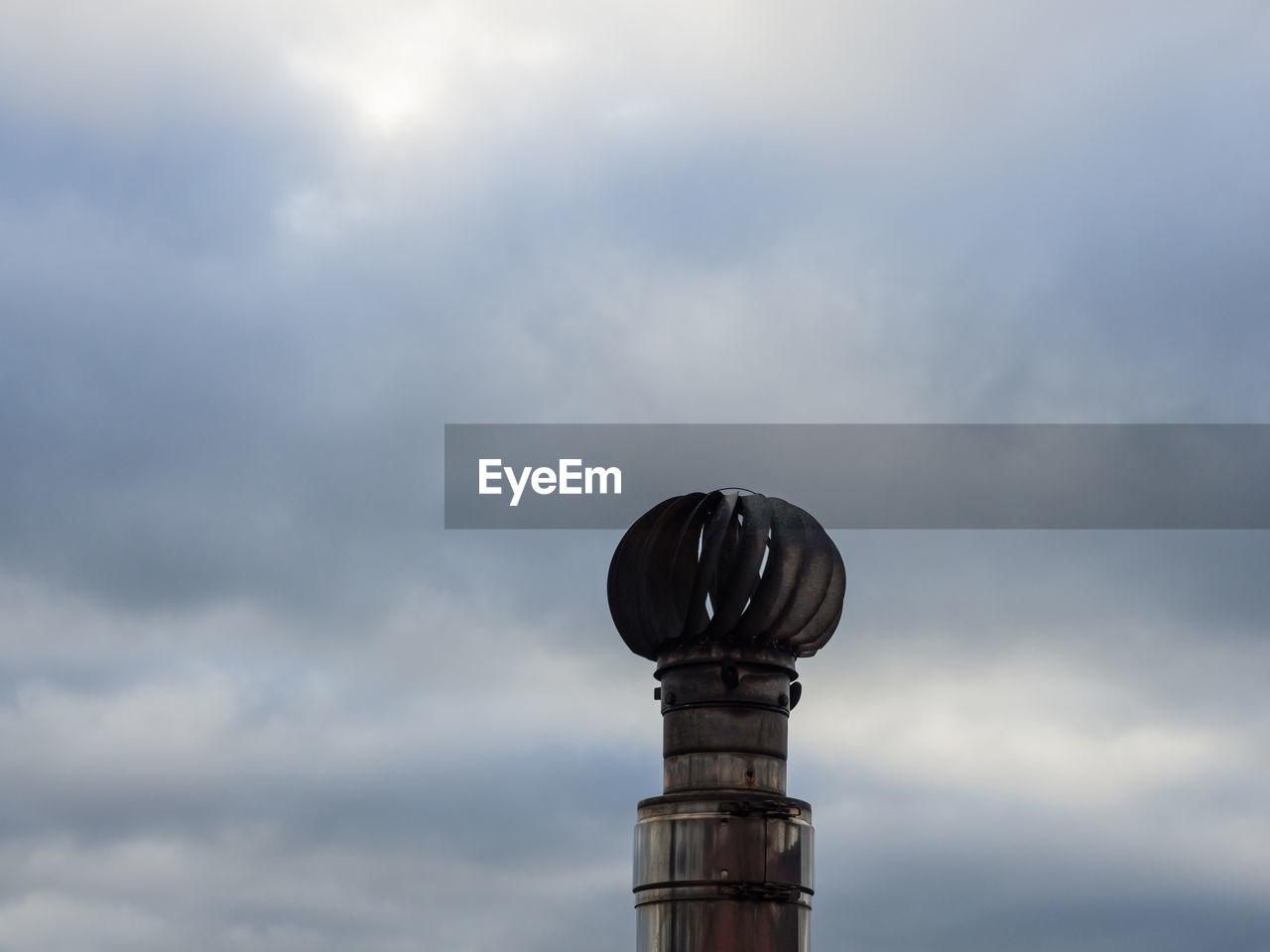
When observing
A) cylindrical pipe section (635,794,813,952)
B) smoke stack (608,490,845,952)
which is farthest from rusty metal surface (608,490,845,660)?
cylindrical pipe section (635,794,813,952)

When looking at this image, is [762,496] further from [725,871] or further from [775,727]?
[725,871]

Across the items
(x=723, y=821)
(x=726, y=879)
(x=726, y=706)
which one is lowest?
(x=726, y=879)

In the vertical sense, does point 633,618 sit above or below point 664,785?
above

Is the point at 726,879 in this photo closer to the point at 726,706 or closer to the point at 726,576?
the point at 726,706

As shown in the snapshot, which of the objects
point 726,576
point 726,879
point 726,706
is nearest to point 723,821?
point 726,879

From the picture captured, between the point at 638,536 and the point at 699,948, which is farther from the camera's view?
the point at 638,536

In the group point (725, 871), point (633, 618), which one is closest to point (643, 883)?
point (725, 871)

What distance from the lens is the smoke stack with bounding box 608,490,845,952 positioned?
25.3m

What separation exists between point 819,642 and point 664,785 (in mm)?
2809

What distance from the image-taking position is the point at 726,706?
2580 cm

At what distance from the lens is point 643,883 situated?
85.1 ft

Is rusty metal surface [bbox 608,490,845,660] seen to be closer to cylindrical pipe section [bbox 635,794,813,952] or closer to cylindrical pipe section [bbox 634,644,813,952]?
cylindrical pipe section [bbox 634,644,813,952]

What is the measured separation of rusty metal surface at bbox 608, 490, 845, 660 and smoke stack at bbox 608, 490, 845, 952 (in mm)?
19

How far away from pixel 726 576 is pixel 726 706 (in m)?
1.70
